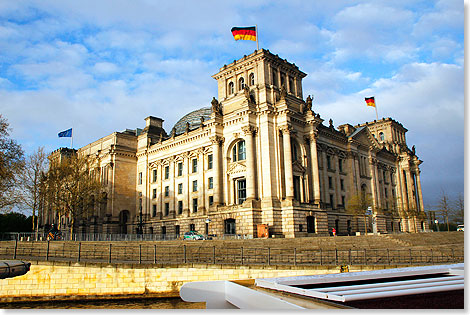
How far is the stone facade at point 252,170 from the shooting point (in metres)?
48.4

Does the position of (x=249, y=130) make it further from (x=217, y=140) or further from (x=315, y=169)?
(x=315, y=169)

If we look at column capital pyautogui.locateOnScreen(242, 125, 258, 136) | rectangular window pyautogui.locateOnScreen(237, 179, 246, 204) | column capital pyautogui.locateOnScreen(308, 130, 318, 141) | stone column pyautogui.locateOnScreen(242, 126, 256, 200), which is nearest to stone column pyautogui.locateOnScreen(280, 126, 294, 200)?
column capital pyautogui.locateOnScreen(242, 125, 258, 136)

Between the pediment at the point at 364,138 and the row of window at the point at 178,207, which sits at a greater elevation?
the pediment at the point at 364,138

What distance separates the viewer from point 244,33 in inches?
1913

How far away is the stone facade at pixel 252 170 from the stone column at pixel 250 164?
129mm

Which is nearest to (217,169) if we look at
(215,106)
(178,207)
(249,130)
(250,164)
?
(250,164)

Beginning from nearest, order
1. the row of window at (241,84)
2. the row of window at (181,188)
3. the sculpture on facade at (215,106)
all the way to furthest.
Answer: the sculpture on facade at (215,106) → the row of window at (241,84) → the row of window at (181,188)

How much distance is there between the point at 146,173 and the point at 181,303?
48839 mm

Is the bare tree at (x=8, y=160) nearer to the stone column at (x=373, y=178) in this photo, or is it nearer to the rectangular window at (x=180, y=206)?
the rectangular window at (x=180, y=206)

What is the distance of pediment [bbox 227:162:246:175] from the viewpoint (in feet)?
166

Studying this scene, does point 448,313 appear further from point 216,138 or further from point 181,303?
point 216,138

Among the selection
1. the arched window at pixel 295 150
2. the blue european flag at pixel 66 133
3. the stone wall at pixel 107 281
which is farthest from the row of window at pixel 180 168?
the stone wall at pixel 107 281

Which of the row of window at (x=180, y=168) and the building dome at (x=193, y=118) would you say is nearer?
the row of window at (x=180, y=168)

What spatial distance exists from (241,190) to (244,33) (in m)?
20.5
